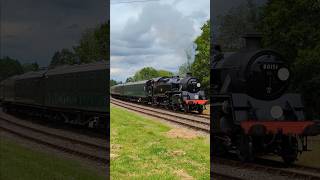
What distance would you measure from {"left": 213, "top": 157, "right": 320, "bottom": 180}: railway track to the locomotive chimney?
76.6 inches

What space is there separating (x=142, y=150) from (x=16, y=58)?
4.06 meters

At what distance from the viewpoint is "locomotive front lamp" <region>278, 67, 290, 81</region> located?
6930 mm

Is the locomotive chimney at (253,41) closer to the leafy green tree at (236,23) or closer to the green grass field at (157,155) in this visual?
the leafy green tree at (236,23)

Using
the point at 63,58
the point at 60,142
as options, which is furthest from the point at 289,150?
the point at 63,58

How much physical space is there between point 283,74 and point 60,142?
4.00 m

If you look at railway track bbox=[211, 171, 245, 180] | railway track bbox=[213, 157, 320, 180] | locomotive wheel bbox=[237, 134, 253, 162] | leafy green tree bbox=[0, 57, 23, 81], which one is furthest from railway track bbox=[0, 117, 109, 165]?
locomotive wheel bbox=[237, 134, 253, 162]

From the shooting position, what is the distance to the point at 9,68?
21.3ft

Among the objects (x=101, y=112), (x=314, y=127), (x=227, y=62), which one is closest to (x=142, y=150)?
(x=101, y=112)

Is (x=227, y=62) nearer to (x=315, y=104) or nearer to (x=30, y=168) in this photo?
(x=315, y=104)

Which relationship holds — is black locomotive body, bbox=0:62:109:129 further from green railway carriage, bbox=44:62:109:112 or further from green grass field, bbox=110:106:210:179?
green grass field, bbox=110:106:210:179

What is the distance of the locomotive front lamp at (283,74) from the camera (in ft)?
22.7

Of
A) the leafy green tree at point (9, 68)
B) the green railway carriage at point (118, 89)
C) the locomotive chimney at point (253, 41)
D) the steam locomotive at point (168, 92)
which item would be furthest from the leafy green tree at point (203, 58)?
the green railway carriage at point (118, 89)

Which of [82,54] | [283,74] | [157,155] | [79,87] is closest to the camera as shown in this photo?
[82,54]

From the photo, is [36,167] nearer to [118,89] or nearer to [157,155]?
[157,155]
